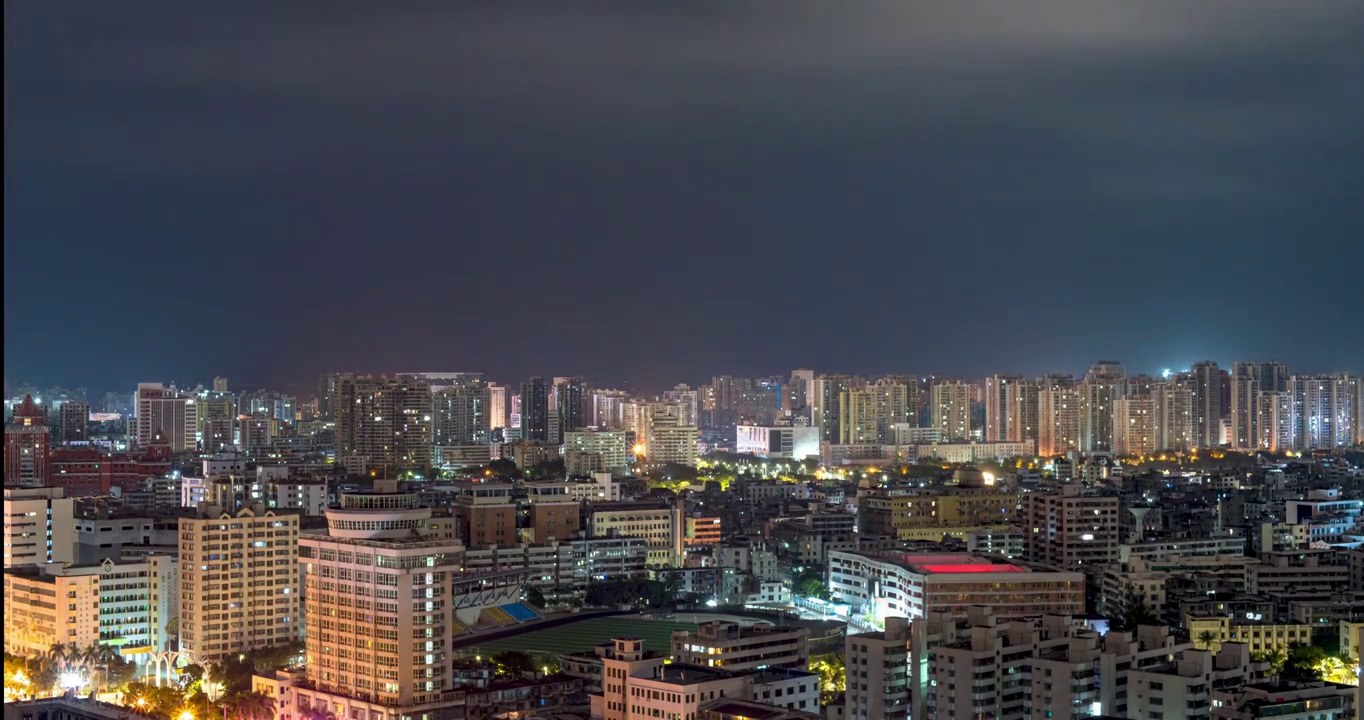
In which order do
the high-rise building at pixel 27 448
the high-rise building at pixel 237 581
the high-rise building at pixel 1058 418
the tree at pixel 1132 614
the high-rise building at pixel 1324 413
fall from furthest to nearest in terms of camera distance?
the high-rise building at pixel 1058 418 < the high-rise building at pixel 1324 413 < the high-rise building at pixel 27 448 < the tree at pixel 1132 614 < the high-rise building at pixel 237 581

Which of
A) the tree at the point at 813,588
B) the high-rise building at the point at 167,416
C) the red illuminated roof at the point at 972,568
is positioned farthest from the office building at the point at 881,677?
the high-rise building at the point at 167,416

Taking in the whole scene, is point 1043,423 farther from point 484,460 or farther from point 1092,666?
point 1092,666

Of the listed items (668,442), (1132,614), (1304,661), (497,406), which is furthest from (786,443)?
(1304,661)

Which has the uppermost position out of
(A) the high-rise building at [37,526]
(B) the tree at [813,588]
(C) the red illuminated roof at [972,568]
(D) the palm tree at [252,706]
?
(A) the high-rise building at [37,526]

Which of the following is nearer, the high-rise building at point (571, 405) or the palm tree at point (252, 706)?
the palm tree at point (252, 706)

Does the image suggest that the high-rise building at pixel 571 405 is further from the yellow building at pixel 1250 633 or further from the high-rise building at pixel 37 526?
the yellow building at pixel 1250 633

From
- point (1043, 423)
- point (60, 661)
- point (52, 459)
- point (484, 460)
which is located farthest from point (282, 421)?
point (60, 661)
